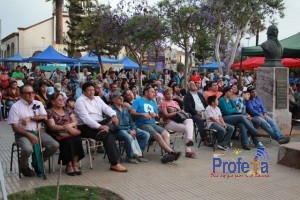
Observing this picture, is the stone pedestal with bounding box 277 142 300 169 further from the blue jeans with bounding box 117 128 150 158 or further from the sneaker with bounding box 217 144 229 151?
the blue jeans with bounding box 117 128 150 158

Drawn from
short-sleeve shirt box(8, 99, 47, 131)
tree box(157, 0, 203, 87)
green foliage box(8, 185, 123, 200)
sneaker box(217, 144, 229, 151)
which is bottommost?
green foliage box(8, 185, 123, 200)

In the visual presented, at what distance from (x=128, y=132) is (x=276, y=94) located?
4.93 metres

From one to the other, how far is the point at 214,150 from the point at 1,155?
4.37 meters

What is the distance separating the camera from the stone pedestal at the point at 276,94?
10000mm

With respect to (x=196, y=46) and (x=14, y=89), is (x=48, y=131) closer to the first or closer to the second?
(x=14, y=89)

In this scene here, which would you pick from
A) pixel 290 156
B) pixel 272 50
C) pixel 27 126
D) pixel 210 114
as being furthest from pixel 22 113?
pixel 272 50

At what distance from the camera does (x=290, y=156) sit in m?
6.93

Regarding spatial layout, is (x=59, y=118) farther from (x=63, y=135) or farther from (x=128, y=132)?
(x=128, y=132)

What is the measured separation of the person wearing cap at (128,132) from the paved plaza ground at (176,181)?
0.66ft

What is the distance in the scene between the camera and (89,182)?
5.66 meters

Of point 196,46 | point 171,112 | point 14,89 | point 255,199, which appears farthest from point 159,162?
point 196,46

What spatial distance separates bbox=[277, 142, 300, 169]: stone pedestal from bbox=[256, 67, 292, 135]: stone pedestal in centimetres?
305

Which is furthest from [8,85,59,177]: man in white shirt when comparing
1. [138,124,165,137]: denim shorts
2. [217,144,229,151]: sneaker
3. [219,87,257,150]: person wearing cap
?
[219,87,257,150]: person wearing cap

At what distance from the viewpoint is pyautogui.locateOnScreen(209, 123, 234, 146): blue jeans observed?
809cm
